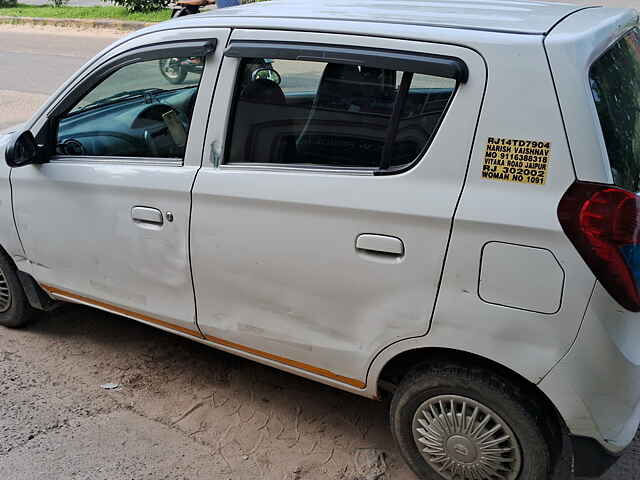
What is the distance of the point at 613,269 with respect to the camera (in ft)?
7.29

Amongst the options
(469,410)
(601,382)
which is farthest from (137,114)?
(601,382)

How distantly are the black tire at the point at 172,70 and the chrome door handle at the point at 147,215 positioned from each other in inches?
25.9

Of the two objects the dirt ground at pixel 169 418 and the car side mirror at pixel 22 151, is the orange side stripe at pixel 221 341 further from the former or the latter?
the car side mirror at pixel 22 151

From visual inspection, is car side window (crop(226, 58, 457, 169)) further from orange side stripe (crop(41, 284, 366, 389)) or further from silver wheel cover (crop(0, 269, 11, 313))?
silver wheel cover (crop(0, 269, 11, 313))

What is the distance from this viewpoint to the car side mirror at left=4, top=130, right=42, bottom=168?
3.44m

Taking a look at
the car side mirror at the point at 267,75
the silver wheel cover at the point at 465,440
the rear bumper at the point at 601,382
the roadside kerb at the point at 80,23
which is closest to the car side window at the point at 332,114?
the car side mirror at the point at 267,75

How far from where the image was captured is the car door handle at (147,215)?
313 cm

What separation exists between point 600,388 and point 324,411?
4.78ft

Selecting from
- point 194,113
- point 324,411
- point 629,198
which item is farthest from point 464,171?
point 324,411

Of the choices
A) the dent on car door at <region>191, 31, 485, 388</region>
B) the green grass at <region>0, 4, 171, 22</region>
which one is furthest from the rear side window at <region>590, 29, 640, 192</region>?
the green grass at <region>0, 4, 171, 22</region>

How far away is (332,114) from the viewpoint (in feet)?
9.16

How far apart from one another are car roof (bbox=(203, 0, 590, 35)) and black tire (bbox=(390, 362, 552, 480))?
47.7 inches

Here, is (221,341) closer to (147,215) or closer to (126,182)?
(147,215)

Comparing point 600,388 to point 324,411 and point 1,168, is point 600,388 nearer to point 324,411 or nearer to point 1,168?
point 324,411
